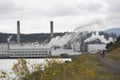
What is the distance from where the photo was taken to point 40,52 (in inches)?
7864

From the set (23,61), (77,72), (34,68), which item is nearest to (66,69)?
(77,72)

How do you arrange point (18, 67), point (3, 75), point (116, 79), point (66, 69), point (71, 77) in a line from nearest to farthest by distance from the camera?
point (3, 75) < point (18, 67) < point (71, 77) < point (66, 69) < point (116, 79)

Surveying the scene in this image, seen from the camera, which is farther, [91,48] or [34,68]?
[91,48]

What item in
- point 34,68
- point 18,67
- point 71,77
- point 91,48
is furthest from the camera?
point 91,48

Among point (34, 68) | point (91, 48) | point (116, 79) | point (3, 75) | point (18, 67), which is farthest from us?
point (91, 48)

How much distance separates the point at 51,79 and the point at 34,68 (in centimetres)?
123

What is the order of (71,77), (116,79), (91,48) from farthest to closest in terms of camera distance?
(91,48), (116,79), (71,77)

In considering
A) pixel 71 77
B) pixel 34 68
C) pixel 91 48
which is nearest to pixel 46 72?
pixel 34 68

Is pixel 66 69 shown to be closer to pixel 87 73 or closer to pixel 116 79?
pixel 87 73

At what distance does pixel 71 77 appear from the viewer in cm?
1678

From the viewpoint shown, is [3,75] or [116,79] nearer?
[3,75]

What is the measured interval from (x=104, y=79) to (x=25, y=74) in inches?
364

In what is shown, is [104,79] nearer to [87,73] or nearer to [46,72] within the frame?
[87,73]

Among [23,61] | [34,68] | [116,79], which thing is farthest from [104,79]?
[23,61]
